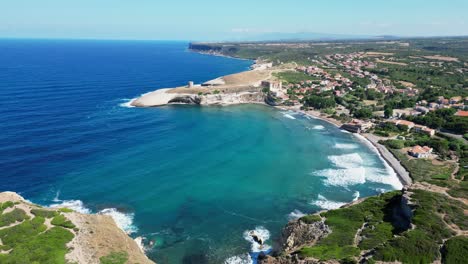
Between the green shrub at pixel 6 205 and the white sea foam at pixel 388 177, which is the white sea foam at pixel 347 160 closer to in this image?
the white sea foam at pixel 388 177

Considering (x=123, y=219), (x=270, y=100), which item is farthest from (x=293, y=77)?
(x=123, y=219)

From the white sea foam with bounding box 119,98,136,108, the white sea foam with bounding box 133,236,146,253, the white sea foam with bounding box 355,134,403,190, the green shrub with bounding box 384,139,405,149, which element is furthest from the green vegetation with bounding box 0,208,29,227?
the white sea foam with bounding box 119,98,136,108

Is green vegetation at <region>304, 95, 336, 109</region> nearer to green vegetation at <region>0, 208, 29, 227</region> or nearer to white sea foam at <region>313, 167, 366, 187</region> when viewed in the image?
white sea foam at <region>313, 167, 366, 187</region>

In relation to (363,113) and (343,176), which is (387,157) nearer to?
(343,176)

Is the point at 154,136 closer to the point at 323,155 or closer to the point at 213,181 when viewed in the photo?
the point at 213,181

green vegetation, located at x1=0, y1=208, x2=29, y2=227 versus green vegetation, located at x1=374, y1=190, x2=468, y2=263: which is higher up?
green vegetation, located at x1=0, y1=208, x2=29, y2=227

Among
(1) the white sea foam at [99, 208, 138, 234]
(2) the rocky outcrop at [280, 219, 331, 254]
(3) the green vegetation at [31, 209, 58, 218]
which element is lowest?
(1) the white sea foam at [99, 208, 138, 234]
